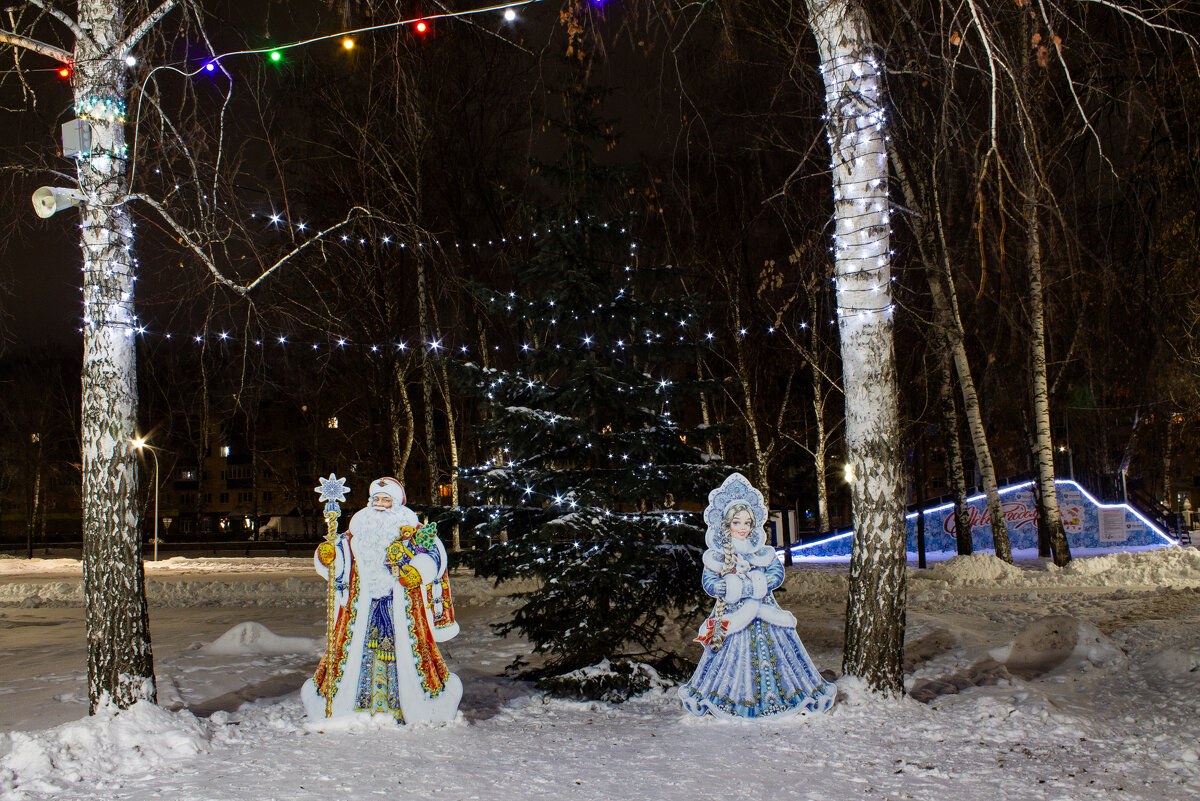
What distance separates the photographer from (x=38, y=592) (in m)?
19.7

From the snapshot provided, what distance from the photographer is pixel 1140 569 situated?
16641 millimetres

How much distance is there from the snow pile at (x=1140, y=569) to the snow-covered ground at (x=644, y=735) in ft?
17.5

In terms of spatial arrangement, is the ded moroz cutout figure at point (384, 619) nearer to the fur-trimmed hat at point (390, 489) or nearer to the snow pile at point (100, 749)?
the fur-trimmed hat at point (390, 489)

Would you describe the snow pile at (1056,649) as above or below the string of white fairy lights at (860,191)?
below

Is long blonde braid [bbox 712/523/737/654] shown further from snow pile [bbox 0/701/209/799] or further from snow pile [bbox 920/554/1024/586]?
snow pile [bbox 920/554/1024/586]

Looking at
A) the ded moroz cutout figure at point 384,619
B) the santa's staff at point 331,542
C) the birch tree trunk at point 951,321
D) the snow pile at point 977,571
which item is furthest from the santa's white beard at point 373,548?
the snow pile at point 977,571

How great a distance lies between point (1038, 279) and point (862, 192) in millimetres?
11354

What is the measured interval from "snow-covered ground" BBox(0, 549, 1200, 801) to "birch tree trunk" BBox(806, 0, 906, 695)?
1.87ft

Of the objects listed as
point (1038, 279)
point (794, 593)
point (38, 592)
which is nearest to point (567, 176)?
point (794, 593)

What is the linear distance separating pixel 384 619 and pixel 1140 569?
15309mm

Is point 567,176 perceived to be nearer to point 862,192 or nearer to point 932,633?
point 862,192

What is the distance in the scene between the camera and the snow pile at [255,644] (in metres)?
10.2

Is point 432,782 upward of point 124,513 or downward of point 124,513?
downward

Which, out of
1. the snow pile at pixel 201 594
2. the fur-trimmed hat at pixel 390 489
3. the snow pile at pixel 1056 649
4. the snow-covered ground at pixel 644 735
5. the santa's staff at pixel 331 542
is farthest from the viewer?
the snow pile at pixel 201 594
